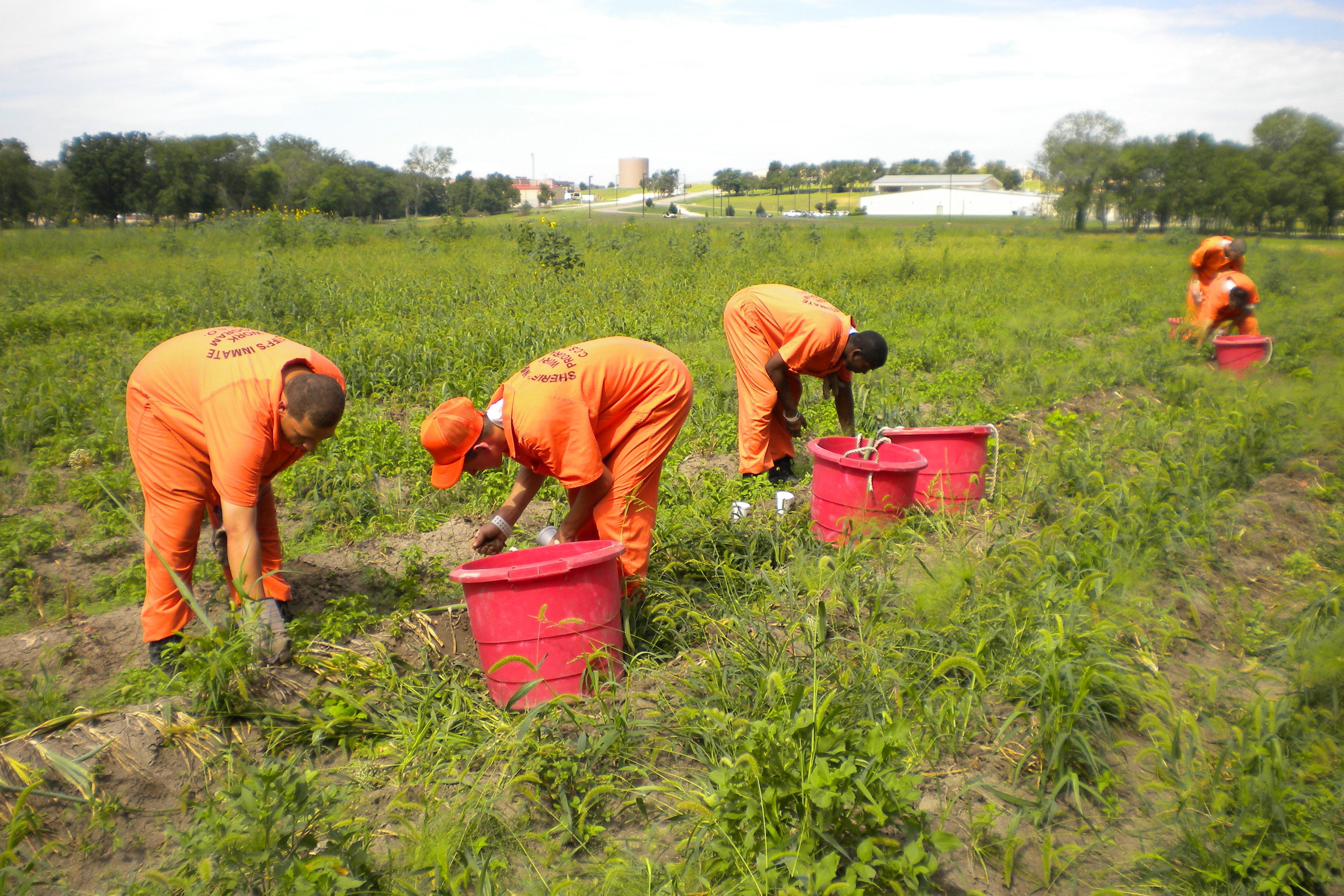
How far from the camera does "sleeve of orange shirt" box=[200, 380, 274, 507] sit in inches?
111

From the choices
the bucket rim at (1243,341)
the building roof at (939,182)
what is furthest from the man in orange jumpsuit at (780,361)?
the building roof at (939,182)

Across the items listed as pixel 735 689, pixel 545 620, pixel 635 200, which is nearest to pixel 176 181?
pixel 545 620

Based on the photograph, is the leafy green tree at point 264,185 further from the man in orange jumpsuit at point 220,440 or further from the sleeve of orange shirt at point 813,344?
the man in orange jumpsuit at point 220,440

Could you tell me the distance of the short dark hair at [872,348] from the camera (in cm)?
450

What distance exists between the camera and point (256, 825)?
5.84 feet

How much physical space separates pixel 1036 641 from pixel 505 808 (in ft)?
6.20

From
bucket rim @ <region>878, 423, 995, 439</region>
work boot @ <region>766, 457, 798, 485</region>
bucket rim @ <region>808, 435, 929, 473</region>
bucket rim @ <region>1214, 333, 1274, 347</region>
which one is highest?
bucket rim @ <region>1214, 333, 1274, 347</region>

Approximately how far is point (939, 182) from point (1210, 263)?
9717 centimetres

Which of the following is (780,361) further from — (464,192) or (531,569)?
(464,192)

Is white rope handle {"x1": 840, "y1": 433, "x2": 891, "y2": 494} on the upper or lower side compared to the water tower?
lower

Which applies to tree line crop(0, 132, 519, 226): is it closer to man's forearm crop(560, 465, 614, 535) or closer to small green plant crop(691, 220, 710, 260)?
small green plant crop(691, 220, 710, 260)

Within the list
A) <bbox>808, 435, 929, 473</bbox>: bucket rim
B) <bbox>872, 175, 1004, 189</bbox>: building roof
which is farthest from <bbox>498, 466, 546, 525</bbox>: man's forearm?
<bbox>872, 175, 1004, 189</bbox>: building roof

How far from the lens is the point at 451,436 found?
2.84m

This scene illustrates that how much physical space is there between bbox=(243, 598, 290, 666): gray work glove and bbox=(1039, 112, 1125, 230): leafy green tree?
5065cm
